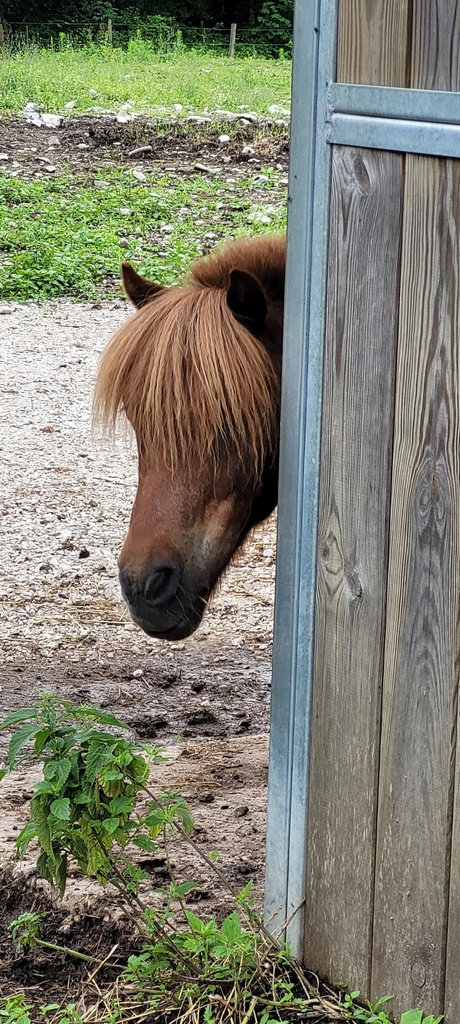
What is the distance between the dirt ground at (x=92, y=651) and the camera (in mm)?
2643

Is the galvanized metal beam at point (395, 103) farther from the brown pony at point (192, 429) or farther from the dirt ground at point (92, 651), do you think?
the dirt ground at point (92, 651)

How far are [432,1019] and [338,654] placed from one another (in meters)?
0.66

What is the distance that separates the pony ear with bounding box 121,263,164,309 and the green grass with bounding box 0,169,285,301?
215 inches

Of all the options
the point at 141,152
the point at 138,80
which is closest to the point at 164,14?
the point at 138,80

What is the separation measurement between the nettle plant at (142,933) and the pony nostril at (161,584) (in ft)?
1.21

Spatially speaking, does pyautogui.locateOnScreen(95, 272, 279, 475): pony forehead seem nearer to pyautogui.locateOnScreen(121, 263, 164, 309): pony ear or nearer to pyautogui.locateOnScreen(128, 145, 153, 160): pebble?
pyautogui.locateOnScreen(121, 263, 164, 309): pony ear

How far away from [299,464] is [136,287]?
120 centimetres

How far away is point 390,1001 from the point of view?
207 centimetres

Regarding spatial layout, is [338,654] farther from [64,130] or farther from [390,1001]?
[64,130]

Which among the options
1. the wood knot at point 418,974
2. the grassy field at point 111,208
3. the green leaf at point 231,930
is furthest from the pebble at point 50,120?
the wood knot at point 418,974

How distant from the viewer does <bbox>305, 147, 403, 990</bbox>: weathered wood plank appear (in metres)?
1.86

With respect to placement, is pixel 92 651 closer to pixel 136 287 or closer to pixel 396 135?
pixel 136 287

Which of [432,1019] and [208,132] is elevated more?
[208,132]

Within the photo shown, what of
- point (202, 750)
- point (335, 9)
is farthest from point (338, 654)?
point (202, 750)
